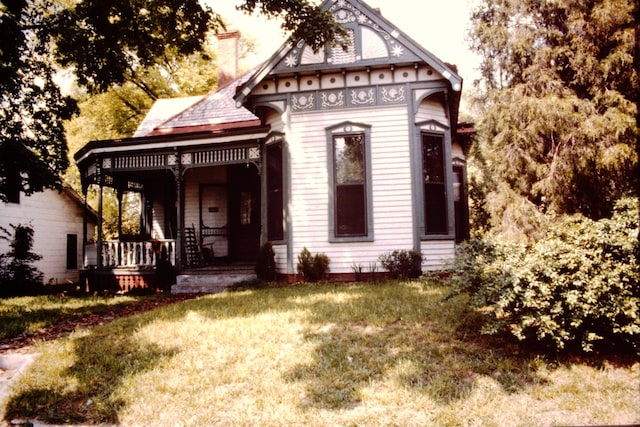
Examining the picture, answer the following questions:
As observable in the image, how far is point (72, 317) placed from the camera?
8.04m

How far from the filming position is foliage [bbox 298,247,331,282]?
10.2 metres

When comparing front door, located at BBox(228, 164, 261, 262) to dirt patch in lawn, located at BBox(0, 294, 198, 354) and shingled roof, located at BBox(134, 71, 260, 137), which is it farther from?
dirt patch in lawn, located at BBox(0, 294, 198, 354)

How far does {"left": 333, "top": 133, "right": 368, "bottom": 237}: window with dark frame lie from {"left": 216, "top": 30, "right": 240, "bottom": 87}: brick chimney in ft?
31.6

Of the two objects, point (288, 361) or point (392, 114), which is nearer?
point (288, 361)

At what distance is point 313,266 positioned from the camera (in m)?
10.2

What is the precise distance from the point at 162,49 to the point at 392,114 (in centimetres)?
651

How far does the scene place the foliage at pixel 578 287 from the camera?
3.82m

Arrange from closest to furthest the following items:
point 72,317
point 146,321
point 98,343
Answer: point 98,343 < point 146,321 < point 72,317

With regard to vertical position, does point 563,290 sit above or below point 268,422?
above

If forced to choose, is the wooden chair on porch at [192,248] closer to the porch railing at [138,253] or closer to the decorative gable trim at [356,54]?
the porch railing at [138,253]

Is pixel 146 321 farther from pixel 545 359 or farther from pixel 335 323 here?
pixel 545 359

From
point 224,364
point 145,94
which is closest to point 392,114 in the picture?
point 224,364

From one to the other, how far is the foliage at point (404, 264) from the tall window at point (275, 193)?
3.13 meters

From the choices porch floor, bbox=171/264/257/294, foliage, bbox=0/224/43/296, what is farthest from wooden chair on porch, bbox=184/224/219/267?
foliage, bbox=0/224/43/296
